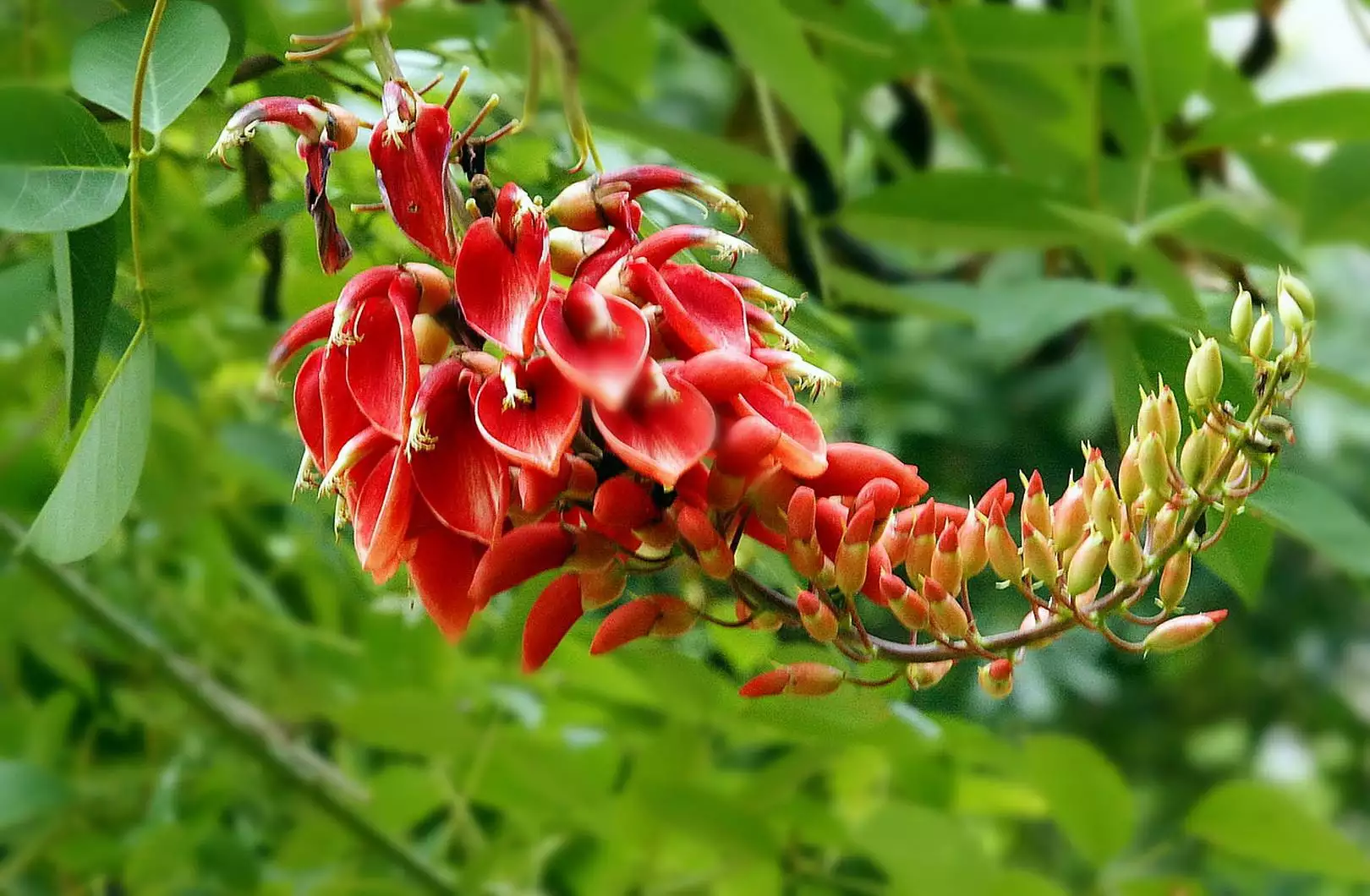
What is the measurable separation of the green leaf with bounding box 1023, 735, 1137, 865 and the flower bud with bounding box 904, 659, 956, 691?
1.08 feet

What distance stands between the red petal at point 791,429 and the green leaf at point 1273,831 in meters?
0.40

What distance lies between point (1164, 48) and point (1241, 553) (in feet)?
0.93

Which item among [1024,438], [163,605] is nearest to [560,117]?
[163,605]

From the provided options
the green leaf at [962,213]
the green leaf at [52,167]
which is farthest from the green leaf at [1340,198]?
the green leaf at [52,167]

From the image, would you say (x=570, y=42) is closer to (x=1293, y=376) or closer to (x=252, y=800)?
(x=1293, y=376)

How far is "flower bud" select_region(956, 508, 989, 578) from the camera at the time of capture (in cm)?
27

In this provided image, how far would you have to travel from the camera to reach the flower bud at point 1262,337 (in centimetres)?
24

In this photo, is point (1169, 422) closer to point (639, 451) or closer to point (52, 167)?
point (639, 451)

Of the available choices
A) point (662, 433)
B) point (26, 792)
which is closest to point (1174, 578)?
point (662, 433)

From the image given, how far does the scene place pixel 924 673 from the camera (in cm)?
30

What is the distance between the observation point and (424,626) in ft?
2.24

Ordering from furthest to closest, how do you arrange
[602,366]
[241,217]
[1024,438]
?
[1024,438]
[241,217]
[602,366]

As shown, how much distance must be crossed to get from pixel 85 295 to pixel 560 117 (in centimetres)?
27

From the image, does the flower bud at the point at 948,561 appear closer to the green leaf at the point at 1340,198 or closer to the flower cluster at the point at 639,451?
the flower cluster at the point at 639,451
